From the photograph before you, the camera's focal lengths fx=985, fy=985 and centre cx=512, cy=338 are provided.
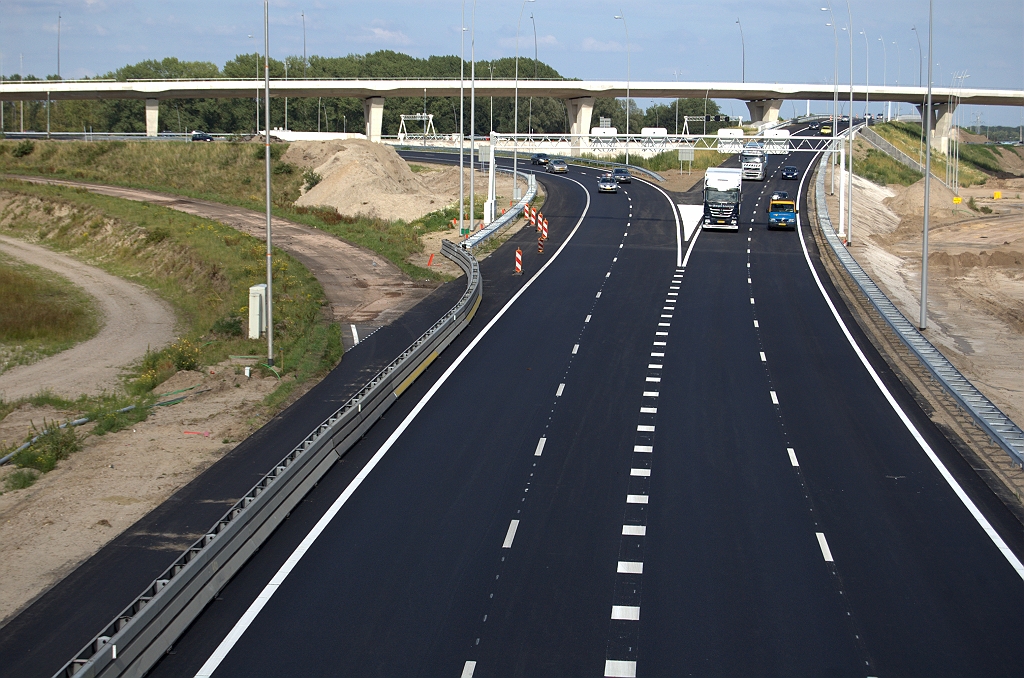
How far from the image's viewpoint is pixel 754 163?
86.5 m

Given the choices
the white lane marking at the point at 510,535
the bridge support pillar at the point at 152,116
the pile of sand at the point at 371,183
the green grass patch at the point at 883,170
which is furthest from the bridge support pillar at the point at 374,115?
the white lane marking at the point at 510,535

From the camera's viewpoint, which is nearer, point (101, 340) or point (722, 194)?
point (101, 340)

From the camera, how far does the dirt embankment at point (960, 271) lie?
108 feet

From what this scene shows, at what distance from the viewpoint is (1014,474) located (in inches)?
784

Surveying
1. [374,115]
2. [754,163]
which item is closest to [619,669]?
[754,163]

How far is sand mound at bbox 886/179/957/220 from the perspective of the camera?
80.1m

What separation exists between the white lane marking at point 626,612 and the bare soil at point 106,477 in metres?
8.26

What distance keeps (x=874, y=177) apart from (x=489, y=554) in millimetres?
91684

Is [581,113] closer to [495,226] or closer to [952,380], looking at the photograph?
[495,226]

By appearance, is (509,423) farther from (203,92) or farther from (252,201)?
(203,92)

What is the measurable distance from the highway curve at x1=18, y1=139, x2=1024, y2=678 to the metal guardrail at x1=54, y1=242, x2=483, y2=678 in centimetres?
30

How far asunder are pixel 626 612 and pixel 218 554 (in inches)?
235

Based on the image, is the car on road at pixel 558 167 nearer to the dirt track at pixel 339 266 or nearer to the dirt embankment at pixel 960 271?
the dirt embankment at pixel 960 271

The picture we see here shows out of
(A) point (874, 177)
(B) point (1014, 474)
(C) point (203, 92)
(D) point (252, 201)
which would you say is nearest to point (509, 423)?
(B) point (1014, 474)
